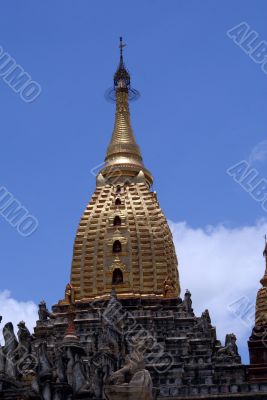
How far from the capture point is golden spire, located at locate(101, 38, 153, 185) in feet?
234

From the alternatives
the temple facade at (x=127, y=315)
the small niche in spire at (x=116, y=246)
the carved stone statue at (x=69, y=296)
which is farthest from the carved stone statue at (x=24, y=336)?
the small niche in spire at (x=116, y=246)

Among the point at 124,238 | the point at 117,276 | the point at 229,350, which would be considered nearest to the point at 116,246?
the point at 124,238

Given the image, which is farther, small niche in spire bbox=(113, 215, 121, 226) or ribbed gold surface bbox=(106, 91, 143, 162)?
ribbed gold surface bbox=(106, 91, 143, 162)

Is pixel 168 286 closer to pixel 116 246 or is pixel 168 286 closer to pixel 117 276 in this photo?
pixel 117 276

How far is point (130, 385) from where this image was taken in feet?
83.3

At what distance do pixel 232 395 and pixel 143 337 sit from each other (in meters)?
12.0

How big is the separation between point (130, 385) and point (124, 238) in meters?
41.4

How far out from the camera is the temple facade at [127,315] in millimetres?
46812

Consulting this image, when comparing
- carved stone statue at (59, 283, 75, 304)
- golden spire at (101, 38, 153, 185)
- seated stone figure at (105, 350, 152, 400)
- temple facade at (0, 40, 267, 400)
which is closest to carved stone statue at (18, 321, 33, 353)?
temple facade at (0, 40, 267, 400)

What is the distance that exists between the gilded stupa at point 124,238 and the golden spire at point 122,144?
3.1 inches

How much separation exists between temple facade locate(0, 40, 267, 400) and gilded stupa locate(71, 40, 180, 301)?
7 cm

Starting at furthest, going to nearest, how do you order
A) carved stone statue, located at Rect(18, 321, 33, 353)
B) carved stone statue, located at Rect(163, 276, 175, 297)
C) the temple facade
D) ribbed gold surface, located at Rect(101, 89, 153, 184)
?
ribbed gold surface, located at Rect(101, 89, 153, 184), carved stone statue, located at Rect(163, 276, 175, 297), carved stone statue, located at Rect(18, 321, 33, 353), the temple facade

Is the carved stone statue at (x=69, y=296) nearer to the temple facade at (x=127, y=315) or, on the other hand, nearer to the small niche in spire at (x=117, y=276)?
the temple facade at (x=127, y=315)

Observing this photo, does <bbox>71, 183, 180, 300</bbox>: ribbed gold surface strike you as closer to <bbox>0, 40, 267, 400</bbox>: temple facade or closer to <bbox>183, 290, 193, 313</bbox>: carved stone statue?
<bbox>0, 40, 267, 400</bbox>: temple facade
